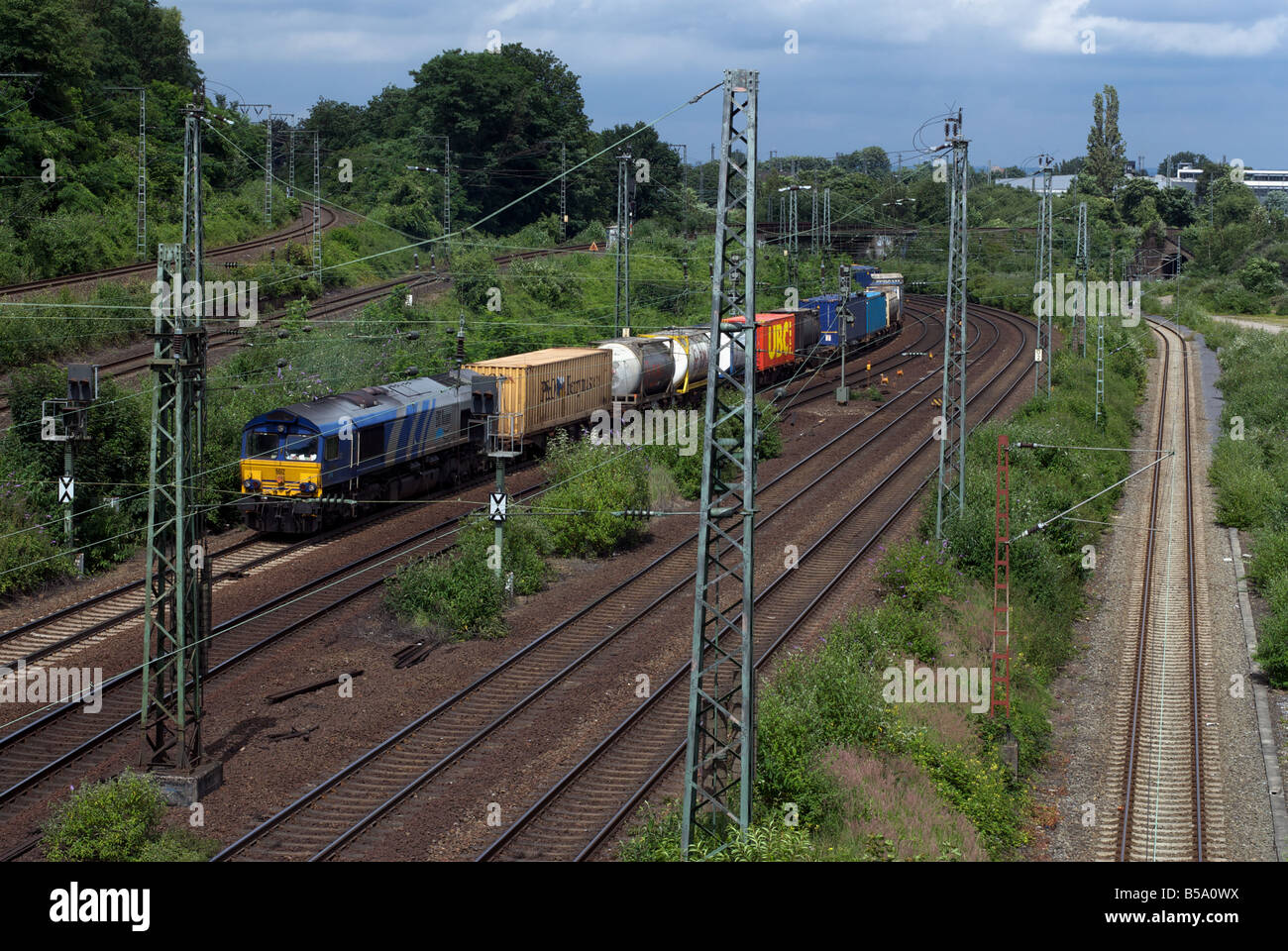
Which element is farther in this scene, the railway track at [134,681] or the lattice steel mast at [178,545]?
the railway track at [134,681]

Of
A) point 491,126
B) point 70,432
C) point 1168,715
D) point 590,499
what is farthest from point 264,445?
point 491,126

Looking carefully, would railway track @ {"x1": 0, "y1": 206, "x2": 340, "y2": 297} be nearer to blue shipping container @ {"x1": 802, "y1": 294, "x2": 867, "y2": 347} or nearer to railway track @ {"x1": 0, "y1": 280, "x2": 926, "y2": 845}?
railway track @ {"x1": 0, "y1": 280, "x2": 926, "y2": 845}

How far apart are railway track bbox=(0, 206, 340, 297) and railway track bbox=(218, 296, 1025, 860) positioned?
26.5m

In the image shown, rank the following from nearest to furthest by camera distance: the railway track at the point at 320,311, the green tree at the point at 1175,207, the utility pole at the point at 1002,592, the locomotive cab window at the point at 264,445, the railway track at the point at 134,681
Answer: the railway track at the point at 134,681, the utility pole at the point at 1002,592, the locomotive cab window at the point at 264,445, the railway track at the point at 320,311, the green tree at the point at 1175,207

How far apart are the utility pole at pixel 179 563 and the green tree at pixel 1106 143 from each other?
143787mm

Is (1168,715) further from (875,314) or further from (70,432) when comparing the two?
(875,314)

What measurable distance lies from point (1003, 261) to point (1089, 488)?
231 ft

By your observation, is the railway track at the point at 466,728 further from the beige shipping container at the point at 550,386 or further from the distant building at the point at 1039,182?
the distant building at the point at 1039,182

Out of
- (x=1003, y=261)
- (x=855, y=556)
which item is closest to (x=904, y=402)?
(x=855, y=556)

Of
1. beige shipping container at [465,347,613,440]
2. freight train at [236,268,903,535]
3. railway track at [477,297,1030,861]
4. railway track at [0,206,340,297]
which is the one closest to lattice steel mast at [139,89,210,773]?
railway track at [477,297,1030,861]

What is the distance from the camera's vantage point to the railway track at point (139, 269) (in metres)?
43.4

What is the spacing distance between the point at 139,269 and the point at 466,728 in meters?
34.4

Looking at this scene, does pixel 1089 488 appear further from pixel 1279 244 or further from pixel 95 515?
pixel 1279 244

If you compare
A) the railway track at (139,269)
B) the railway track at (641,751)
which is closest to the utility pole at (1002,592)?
the railway track at (641,751)
